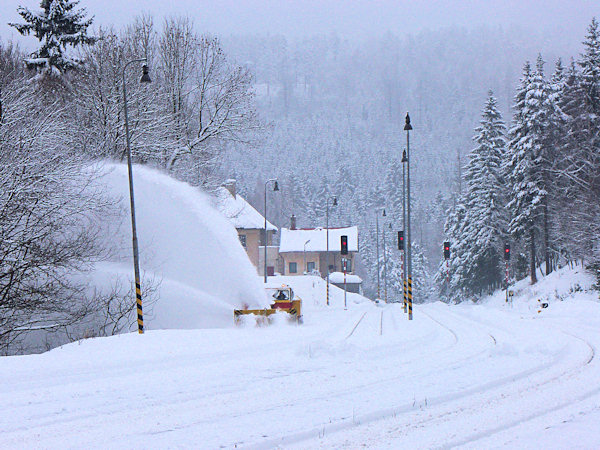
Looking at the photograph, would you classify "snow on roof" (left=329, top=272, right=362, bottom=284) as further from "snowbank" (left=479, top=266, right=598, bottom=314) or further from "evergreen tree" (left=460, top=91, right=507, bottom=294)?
"snowbank" (left=479, top=266, right=598, bottom=314)

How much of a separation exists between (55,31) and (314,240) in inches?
2109

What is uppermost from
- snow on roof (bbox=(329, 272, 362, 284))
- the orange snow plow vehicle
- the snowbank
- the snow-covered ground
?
the snow-covered ground

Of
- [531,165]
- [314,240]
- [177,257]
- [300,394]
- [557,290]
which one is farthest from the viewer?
[314,240]

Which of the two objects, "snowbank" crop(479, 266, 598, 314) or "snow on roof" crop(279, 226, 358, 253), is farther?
"snow on roof" crop(279, 226, 358, 253)

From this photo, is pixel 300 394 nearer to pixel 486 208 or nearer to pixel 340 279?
pixel 486 208

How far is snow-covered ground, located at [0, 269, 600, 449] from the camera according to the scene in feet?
19.2

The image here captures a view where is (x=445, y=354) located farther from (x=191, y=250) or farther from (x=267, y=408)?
(x=191, y=250)

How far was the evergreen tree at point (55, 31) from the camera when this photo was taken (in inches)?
1283

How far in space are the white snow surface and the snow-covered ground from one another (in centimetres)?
587

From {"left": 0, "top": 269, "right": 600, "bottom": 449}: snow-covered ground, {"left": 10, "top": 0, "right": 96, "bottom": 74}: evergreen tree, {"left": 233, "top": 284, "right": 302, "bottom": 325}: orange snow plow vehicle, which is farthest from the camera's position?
{"left": 10, "top": 0, "right": 96, "bottom": 74}: evergreen tree

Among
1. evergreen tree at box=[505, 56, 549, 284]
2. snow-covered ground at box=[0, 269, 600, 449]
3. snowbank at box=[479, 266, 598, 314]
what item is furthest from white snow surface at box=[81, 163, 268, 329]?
evergreen tree at box=[505, 56, 549, 284]

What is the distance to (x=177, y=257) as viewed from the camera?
20672 millimetres

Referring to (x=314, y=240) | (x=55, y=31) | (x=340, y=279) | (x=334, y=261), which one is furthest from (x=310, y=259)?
(x=55, y=31)

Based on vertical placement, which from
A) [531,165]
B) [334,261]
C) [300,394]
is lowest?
[334,261]
